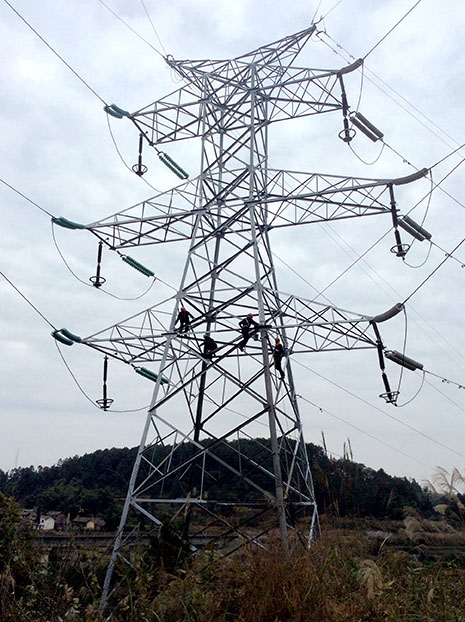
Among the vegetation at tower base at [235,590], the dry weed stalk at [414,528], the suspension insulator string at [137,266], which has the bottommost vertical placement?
the vegetation at tower base at [235,590]

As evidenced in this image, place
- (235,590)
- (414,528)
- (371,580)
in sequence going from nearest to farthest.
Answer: (235,590) → (371,580) → (414,528)

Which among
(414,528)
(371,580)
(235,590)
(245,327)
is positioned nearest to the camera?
(235,590)

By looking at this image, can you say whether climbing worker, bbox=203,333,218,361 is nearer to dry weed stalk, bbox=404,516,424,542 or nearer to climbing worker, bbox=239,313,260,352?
climbing worker, bbox=239,313,260,352

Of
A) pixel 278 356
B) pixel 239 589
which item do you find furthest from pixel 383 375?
pixel 239 589

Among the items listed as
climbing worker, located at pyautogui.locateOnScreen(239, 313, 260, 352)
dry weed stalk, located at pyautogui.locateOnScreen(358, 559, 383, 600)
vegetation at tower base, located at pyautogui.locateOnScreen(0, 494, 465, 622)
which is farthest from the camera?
climbing worker, located at pyautogui.locateOnScreen(239, 313, 260, 352)

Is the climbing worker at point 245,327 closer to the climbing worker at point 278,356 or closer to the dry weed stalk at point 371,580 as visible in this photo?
the climbing worker at point 278,356

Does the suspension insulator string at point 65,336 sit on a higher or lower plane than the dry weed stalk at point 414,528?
higher

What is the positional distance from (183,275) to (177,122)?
192 inches

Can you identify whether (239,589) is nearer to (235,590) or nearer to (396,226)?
(235,590)

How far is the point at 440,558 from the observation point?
22.2 feet

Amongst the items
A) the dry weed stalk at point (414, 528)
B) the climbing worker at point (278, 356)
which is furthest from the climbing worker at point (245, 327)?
the dry weed stalk at point (414, 528)

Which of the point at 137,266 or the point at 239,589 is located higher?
the point at 137,266

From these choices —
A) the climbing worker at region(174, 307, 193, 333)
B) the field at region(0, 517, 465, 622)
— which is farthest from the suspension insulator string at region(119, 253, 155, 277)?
the field at region(0, 517, 465, 622)

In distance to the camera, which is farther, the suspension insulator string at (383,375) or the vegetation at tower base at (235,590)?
the suspension insulator string at (383,375)
